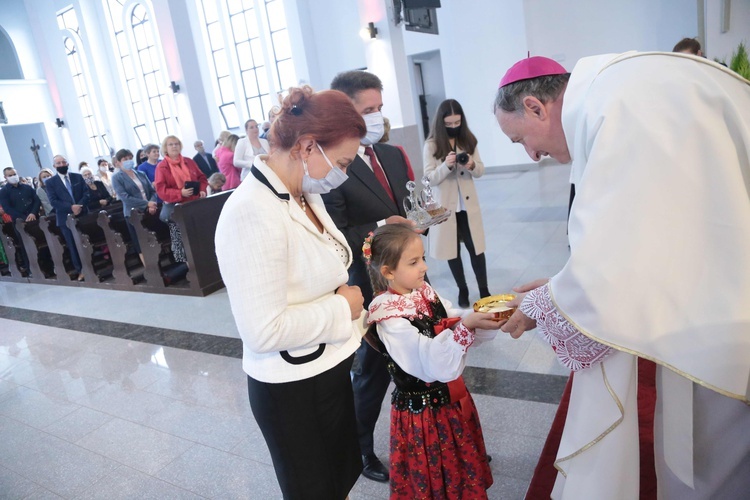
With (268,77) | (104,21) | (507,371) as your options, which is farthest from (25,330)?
(104,21)

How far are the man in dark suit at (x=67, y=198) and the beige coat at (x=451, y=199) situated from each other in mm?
5649

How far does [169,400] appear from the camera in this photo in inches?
134

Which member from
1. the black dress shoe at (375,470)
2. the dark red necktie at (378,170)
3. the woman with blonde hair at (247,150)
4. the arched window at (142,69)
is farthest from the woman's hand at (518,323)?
the arched window at (142,69)

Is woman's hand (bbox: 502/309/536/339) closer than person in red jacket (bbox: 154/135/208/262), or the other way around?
woman's hand (bbox: 502/309/536/339)

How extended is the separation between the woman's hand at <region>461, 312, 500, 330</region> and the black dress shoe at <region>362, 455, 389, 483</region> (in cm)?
106

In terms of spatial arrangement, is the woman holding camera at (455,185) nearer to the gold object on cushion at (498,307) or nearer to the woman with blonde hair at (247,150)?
the gold object on cushion at (498,307)

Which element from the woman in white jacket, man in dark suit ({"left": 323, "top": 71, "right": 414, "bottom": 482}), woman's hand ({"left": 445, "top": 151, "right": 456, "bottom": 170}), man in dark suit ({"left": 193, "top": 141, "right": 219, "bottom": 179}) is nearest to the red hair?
the woman in white jacket

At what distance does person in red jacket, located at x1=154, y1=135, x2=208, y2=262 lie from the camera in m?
5.91

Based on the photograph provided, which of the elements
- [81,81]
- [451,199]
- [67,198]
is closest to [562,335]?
[451,199]

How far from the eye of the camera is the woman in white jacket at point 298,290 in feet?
4.28

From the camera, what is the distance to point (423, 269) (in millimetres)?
1788

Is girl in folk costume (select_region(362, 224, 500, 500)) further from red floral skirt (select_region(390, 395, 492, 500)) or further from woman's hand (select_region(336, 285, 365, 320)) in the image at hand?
woman's hand (select_region(336, 285, 365, 320))

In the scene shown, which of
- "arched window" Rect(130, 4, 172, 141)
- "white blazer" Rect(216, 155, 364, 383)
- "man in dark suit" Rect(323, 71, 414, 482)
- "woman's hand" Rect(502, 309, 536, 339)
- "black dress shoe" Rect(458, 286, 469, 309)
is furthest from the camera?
"arched window" Rect(130, 4, 172, 141)

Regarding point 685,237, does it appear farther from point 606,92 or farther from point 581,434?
point 581,434
